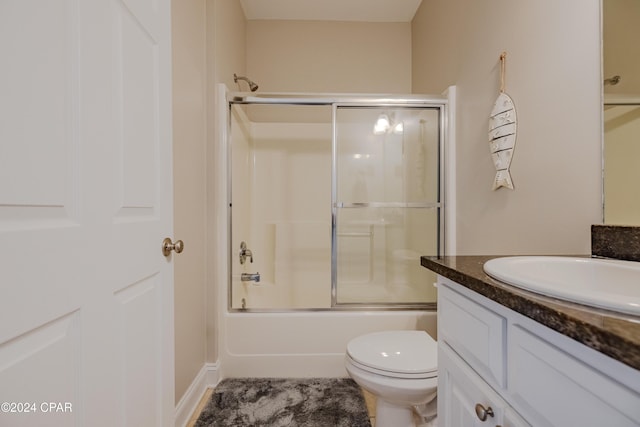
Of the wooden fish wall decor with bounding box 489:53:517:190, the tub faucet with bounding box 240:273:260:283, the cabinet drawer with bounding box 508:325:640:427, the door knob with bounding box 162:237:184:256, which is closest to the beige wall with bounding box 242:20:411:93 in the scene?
the wooden fish wall decor with bounding box 489:53:517:190

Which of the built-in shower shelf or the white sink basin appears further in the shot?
the built-in shower shelf

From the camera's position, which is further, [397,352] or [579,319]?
[397,352]

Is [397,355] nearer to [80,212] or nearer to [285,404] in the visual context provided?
[285,404]

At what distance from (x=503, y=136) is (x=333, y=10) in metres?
2.02

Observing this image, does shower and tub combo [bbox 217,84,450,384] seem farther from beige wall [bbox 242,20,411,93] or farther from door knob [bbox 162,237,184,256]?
door knob [bbox 162,237,184,256]

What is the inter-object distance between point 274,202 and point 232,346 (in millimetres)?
1366

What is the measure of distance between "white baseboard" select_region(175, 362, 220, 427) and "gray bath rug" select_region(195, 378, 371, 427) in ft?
0.19

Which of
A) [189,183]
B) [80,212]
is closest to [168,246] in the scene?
[80,212]

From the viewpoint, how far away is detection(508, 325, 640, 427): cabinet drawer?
1.24 ft

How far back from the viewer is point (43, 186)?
0.54 meters

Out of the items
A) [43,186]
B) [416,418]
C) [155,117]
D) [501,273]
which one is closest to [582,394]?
[501,273]

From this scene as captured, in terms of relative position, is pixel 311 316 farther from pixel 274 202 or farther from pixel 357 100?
pixel 357 100

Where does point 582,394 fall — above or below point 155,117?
below

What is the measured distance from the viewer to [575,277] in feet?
2.56
